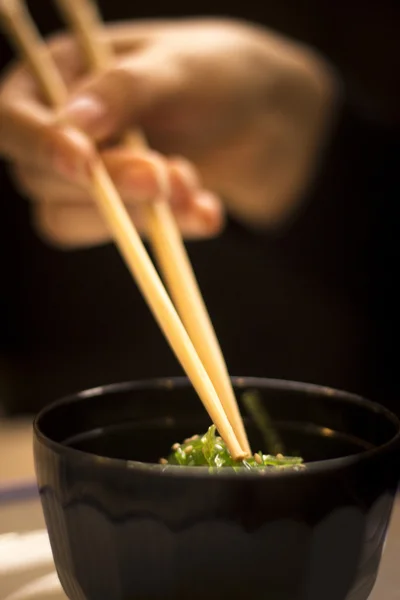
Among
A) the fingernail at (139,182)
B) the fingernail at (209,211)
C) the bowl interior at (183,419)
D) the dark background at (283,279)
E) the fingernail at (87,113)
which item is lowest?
the dark background at (283,279)

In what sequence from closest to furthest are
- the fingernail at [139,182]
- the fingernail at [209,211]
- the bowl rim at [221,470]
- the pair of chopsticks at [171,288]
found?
the bowl rim at [221,470] → the pair of chopsticks at [171,288] → the fingernail at [139,182] → the fingernail at [209,211]

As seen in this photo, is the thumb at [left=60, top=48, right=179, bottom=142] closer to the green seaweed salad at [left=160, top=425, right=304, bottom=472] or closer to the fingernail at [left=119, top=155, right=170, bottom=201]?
the fingernail at [left=119, top=155, right=170, bottom=201]

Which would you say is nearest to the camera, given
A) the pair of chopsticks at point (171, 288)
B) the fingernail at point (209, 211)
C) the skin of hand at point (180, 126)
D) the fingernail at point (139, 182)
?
the pair of chopsticks at point (171, 288)

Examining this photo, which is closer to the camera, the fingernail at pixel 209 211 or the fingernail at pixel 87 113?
the fingernail at pixel 87 113

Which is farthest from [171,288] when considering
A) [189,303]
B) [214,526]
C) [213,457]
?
[214,526]

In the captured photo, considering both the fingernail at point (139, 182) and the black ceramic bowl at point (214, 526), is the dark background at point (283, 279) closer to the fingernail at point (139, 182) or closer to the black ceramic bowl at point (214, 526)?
the fingernail at point (139, 182)

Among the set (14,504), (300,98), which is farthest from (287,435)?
(300,98)

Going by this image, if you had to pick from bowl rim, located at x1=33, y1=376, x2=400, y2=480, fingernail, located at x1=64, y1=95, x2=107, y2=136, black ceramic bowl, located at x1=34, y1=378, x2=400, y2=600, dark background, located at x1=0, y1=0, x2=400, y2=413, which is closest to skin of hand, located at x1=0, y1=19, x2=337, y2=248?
fingernail, located at x1=64, y1=95, x2=107, y2=136

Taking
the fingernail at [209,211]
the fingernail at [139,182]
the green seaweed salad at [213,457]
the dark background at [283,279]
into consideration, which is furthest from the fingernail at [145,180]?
the dark background at [283,279]

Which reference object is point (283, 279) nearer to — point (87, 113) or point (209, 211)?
point (209, 211)
